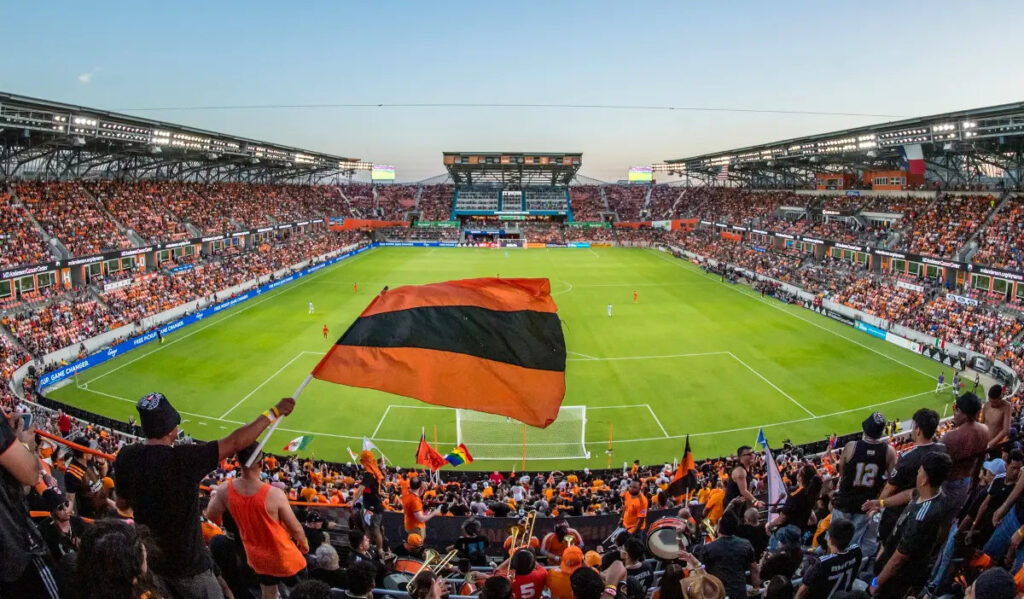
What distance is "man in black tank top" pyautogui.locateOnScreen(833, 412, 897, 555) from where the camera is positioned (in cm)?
677

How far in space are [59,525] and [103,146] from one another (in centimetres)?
5143

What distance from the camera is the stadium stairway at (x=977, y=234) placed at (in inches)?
1564

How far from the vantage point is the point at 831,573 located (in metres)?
5.06

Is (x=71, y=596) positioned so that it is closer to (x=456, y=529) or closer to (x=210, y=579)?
(x=210, y=579)

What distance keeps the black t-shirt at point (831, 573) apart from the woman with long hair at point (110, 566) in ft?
16.2

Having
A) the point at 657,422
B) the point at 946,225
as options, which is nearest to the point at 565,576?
the point at 657,422

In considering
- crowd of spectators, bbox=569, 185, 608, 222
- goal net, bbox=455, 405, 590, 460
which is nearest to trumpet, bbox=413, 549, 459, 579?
goal net, bbox=455, 405, 590, 460

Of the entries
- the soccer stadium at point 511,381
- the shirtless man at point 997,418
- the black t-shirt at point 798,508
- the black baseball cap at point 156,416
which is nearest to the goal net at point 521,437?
the soccer stadium at point 511,381

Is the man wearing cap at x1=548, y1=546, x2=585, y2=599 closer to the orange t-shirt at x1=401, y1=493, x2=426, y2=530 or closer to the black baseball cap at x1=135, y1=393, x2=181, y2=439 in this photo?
the black baseball cap at x1=135, y1=393, x2=181, y2=439

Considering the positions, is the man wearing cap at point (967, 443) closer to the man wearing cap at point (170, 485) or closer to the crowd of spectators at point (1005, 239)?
the man wearing cap at point (170, 485)

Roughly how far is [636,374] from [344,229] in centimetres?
7101

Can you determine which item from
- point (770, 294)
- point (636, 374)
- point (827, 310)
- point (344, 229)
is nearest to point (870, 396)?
point (636, 374)

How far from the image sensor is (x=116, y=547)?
9.46ft

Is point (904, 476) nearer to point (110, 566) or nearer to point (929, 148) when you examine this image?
point (110, 566)
